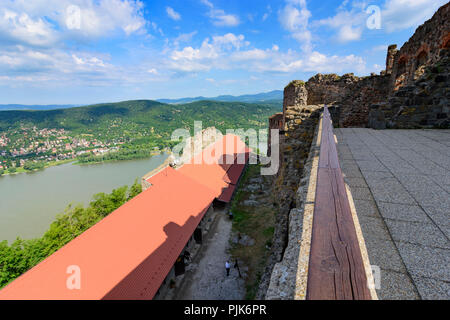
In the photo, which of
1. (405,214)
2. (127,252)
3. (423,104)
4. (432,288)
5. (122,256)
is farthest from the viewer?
(127,252)

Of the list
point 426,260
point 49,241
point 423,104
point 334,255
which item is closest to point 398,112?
point 423,104

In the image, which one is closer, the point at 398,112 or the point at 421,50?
the point at 398,112

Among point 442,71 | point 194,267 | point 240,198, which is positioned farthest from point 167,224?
point 442,71

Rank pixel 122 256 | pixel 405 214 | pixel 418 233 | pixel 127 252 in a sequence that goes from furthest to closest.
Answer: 1. pixel 127 252
2. pixel 122 256
3. pixel 405 214
4. pixel 418 233

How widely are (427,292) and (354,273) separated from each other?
77 centimetres

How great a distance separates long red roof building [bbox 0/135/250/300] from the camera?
15.6ft

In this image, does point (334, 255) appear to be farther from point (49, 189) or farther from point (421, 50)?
point (49, 189)

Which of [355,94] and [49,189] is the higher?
[355,94]

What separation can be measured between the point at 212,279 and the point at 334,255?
7.81 meters

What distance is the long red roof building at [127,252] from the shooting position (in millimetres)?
4769

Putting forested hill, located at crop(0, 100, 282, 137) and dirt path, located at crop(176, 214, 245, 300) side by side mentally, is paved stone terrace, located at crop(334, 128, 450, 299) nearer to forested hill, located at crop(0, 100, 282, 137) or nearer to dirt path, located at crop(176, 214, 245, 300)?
dirt path, located at crop(176, 214, 245, 300)

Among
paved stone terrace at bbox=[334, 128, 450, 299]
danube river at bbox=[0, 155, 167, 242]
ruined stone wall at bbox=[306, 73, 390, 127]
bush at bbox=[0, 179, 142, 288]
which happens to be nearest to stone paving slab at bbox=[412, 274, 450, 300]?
paved stone terrace at bbox=[334, 128, 450, 299]

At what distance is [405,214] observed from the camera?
171 cm
